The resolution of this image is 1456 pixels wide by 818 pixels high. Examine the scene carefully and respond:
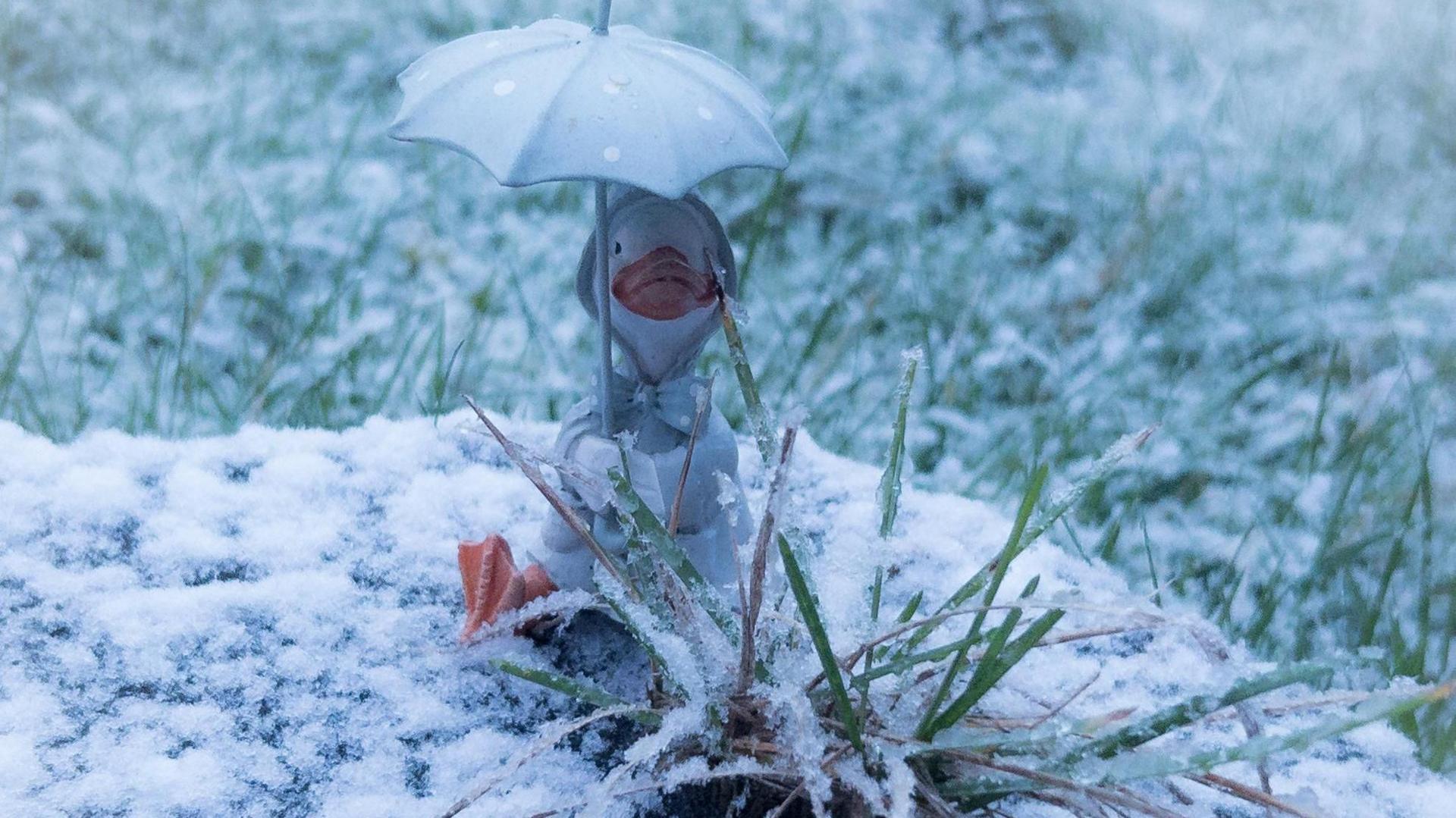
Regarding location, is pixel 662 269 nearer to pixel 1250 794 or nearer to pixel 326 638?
pixel 326 638

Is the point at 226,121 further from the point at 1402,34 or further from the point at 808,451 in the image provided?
the point at 1402,34

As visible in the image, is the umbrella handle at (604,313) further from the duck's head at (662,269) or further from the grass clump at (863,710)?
the grass clump at (863,710)

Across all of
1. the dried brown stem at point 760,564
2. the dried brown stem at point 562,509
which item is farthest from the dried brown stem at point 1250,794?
the dried brown stem at point 562,509

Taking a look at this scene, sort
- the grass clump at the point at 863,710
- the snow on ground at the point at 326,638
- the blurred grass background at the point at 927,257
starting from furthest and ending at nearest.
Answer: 1. the blurred grass background at the point at 927,257
2. the snow on ground at the point at 326,638
3. the grass clump at the point at 863,710

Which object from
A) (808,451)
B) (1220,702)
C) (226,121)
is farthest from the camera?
(226,121)

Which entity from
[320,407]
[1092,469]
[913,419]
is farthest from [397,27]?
[1092,469]

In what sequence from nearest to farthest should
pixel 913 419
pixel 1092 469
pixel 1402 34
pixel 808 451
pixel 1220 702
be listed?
pixel 1220 702 → pixel 1092 469 → pixel 808 451 → pixel 913 419 → pixel 1402 34

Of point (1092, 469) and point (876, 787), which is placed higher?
point (1092, 469)
